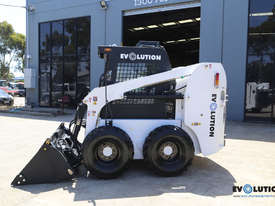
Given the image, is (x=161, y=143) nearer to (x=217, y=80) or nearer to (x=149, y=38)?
(x=217, y=80)

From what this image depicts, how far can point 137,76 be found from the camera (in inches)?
175

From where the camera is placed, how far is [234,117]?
1038cm

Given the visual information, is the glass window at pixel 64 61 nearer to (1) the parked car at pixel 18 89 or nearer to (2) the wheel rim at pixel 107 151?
(2) the wheel rim at pixel 107 151

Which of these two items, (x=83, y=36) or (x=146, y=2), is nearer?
(x=146, y=2)

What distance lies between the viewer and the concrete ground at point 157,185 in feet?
11.0

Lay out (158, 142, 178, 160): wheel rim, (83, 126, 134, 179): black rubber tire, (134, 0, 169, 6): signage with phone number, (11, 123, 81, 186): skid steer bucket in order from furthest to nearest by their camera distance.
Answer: (134, 0, 169, 6): signage with phone number → (158, 142, 178, 160): wheel rim → (83, 126, 134, 179): black rubber tire → (11, 123, 81, 186): skid steer bucket

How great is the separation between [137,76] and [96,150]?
1508 millimetres

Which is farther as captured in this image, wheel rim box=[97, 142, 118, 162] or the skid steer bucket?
wheel rim box=[97, 142, 118, 162]

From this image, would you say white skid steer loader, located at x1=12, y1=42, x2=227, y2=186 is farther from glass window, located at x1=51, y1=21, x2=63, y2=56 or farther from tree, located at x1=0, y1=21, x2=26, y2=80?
tree, located at x1=0, y1=21, x2=26, y2=80

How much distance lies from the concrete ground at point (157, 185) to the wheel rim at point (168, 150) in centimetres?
37

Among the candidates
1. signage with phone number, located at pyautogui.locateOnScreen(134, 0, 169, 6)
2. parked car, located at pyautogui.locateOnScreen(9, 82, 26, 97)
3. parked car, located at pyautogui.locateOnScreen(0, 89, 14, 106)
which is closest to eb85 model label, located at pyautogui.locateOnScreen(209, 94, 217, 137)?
signage with phone number, located at pyautogui.locateOnScreen(134, 0, 169, 6)

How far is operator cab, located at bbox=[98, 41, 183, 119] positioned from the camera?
4.40m

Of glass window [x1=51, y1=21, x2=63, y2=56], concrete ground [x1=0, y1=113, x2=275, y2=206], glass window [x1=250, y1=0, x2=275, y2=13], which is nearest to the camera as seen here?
concrete ground [x1=0, y1=113, x2=275, y2=206]

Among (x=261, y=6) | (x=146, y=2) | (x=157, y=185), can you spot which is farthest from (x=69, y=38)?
(x=157, y=185)
